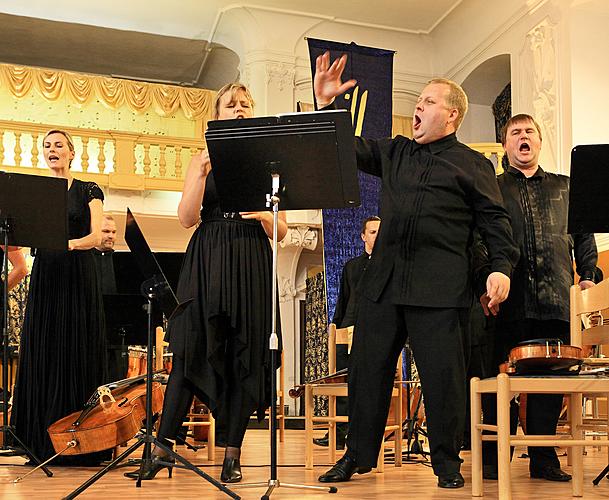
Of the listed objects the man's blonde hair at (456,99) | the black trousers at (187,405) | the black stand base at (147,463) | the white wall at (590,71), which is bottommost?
the black stand base at (147,463)

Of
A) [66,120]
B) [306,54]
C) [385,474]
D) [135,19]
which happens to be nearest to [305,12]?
[306,54]

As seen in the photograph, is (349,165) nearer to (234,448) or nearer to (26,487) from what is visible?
(234,448)

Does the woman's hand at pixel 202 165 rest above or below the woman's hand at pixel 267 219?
above

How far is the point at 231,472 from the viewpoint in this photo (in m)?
3.44

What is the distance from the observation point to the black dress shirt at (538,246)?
380cm

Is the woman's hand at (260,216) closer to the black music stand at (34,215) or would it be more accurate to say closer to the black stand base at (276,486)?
the black music stand at (34,215)

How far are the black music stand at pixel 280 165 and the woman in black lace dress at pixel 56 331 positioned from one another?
1.48 meters

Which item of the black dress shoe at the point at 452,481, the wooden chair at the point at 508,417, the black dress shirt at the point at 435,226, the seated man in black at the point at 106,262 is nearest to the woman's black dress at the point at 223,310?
the black dress shirt at the point at 435,226

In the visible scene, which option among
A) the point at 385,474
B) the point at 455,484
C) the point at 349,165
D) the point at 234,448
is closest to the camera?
the point at 349,165

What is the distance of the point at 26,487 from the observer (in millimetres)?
3365

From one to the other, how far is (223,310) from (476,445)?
1125 mm

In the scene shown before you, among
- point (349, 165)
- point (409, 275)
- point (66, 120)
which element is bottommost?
point (409, 275)

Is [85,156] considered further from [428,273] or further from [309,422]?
[428,273]

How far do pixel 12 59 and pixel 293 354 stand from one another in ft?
23.9
